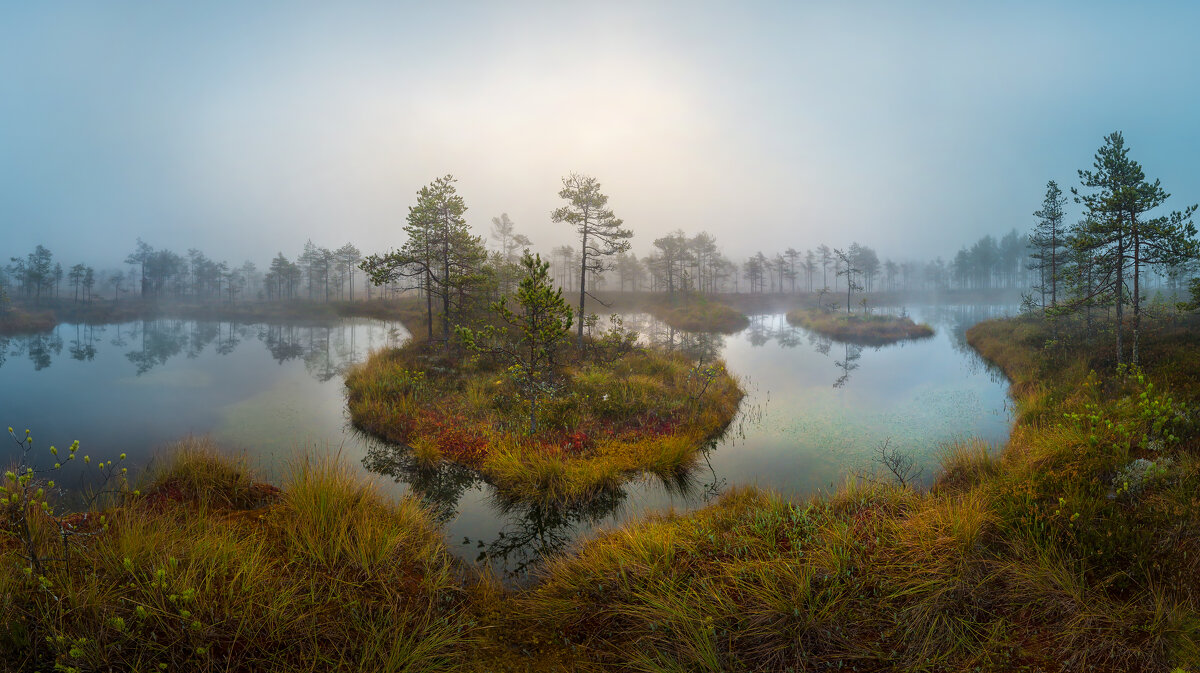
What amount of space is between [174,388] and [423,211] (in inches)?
500

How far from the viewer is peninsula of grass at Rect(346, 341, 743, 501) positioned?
9344 mm

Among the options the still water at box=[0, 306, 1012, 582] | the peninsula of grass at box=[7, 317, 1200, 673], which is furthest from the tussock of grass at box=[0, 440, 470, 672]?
the still water at box=[0, 306, 1012, 582]


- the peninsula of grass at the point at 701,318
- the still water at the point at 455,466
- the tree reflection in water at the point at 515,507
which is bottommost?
the tree reflection in water at the point at 515,507

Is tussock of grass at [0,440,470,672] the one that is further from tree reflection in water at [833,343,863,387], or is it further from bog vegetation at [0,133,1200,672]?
tree reflection in water at [833,343,863,387]

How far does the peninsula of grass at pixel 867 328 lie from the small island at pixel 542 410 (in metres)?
26.9

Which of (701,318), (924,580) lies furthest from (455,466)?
(701,318)

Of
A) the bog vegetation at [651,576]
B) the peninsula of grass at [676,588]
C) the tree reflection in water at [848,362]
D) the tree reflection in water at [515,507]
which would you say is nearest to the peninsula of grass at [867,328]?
the tree reflection in water at [848,362]

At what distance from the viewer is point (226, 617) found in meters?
3.97

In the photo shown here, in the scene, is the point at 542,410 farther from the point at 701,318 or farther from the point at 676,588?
the point at 701,318

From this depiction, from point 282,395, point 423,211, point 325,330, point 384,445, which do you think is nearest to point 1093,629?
point 384,445

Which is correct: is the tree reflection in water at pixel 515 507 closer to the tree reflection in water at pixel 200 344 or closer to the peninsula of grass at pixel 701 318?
the tree reflection in water at pixel 200 344

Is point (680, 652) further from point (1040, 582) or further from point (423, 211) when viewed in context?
point (423, 211)

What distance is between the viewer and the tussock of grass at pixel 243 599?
11.8ft

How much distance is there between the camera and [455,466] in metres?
10.4
